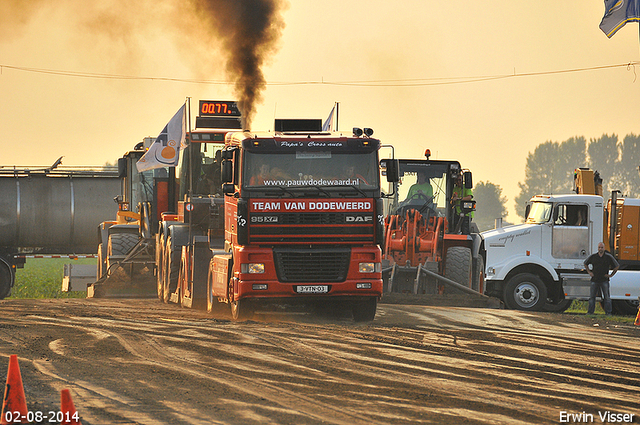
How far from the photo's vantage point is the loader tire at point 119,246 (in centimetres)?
2308

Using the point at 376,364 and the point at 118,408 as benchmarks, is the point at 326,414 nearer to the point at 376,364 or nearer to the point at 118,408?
the point at 118,408

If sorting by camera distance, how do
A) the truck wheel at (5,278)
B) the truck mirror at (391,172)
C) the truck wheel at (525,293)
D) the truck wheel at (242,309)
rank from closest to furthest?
the truck mirror at (391,172)
the truck wheel at (242,309)
the truck wheel at (525,293)
the truck wheel at (5,278)

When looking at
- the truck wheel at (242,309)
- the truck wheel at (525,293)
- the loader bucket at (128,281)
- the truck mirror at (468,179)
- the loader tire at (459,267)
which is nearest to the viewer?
the truck wheel at (242,309)

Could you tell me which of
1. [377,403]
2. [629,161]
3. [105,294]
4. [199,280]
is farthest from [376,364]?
[629,161]

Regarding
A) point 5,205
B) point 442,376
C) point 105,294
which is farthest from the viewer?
point 5,205

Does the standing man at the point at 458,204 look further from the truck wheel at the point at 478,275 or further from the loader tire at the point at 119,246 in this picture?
the loader tire at the point at 119,246

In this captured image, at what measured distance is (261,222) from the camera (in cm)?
1452

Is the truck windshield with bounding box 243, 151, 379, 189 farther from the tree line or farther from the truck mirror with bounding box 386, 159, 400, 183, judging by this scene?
the tree line

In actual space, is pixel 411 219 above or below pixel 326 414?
above

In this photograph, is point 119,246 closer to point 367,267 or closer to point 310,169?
point 310,169

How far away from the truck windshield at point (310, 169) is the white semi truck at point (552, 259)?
351 inches

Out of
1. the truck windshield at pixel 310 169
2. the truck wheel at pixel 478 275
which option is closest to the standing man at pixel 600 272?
the truck wheel at pixel 478 275

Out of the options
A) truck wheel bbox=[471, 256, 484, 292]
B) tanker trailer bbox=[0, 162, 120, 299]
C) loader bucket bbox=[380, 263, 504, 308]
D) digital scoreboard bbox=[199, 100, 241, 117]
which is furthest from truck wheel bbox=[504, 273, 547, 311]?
tanker trailer bbox=[0, 162, 120, 299]

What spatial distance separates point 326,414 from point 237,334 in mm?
5514
